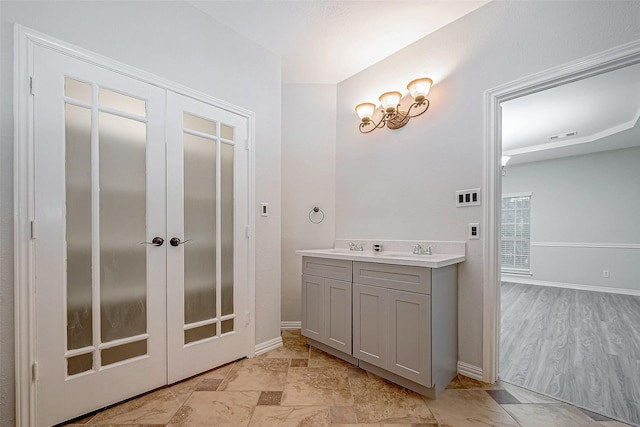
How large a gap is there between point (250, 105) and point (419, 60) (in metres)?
1.59

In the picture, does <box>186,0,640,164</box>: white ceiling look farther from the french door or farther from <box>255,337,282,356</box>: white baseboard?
<box>255,337,282,356</box>: white baseboard

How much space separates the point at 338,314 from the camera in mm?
2260

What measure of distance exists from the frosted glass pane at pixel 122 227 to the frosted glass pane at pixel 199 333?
32cm

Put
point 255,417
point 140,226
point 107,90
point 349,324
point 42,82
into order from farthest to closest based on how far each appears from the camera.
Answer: point 349,324
point 140,226
point 107,90
point 255,417
point 42,82

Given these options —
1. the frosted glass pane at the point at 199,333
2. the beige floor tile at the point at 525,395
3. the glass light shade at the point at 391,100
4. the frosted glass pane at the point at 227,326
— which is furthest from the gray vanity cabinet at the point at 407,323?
the glass light shade at the point at 391,100

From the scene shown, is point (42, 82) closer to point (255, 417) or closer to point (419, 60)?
point (255, 417)

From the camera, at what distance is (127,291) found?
5.76 ft

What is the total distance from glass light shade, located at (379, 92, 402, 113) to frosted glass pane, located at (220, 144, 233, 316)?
56.2 inches

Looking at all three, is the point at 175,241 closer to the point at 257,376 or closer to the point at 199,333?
the point at 199,333

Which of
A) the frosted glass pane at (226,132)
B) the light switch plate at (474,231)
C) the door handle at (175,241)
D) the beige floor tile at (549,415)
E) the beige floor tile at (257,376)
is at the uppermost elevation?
the frosted glass pane at (226,132)

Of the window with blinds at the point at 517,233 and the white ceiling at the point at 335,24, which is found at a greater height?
the white ceiling at the point at 335,24

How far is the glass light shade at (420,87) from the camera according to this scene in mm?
2215

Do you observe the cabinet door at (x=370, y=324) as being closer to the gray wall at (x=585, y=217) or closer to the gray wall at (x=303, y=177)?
the gray wall at (x=303, y=177)

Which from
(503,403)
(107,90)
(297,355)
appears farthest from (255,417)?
(107,90)
